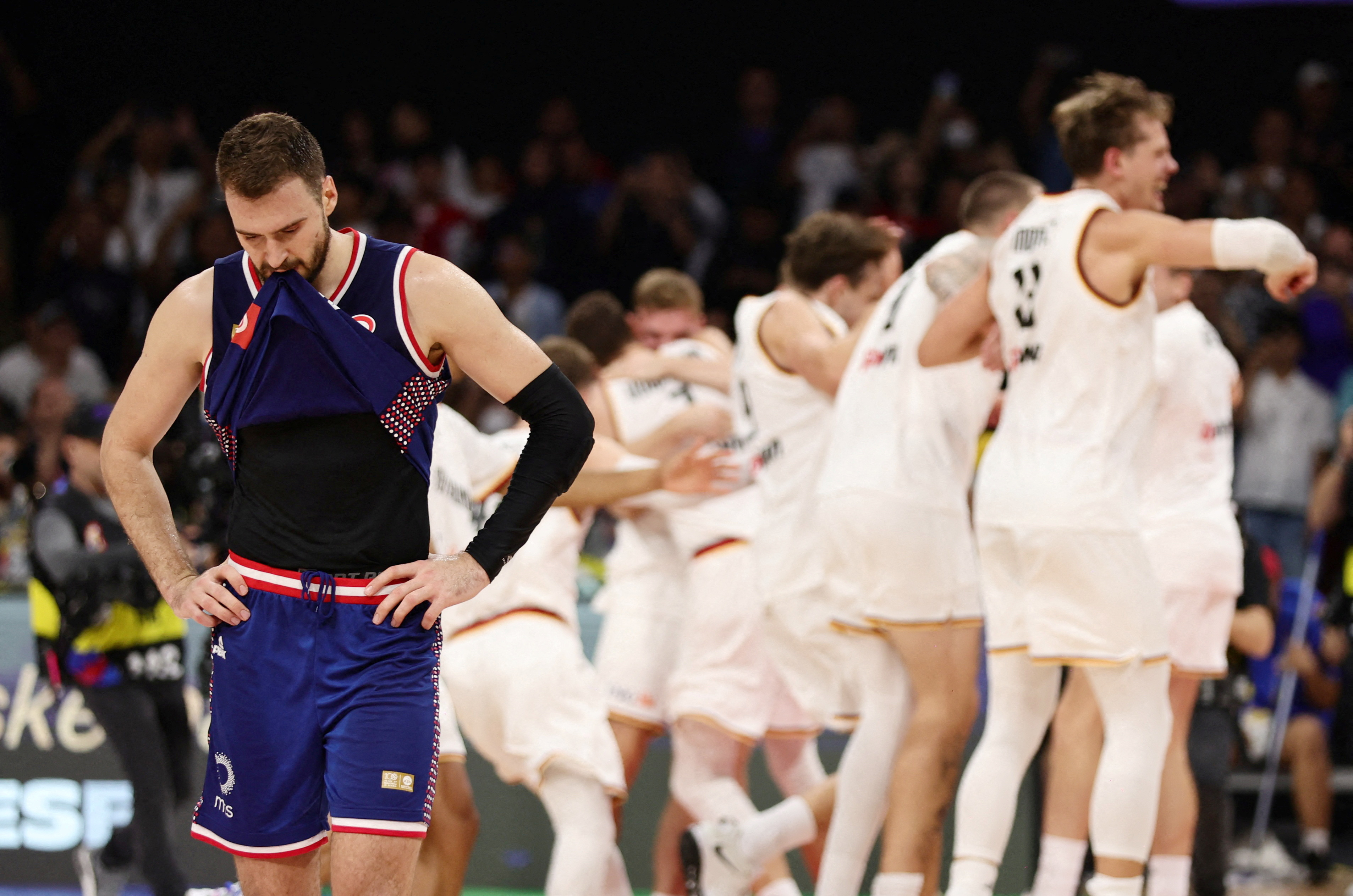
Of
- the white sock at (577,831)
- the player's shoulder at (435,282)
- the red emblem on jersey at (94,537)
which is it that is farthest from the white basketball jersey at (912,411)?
the red emblem on jersey at (94,537)

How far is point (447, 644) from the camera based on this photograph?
213 inches

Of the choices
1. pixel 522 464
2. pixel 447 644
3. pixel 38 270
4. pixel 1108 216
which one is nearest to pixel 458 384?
pixel 38 270

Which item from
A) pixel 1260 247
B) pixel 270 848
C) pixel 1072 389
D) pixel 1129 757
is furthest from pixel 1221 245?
pixel 270 848

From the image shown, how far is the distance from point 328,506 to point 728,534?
300 centimetres

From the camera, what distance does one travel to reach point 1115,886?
452cm

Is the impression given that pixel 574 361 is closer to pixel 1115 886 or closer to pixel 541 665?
pixel 541 665

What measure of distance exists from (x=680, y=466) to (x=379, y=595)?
5.39ft

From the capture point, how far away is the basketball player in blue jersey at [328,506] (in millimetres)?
3342

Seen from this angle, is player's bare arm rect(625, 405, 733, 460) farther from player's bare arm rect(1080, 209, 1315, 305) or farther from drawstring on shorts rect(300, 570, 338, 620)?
drawstring on shorts rect(300, 570, 338, 620)

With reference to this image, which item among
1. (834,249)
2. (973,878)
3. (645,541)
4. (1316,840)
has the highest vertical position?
(834,249)

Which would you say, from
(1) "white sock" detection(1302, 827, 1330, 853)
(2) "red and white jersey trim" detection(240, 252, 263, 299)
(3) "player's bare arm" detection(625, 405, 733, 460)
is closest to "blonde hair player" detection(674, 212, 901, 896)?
(3) "player's bare arm" detection(625, 405, 733, 460)

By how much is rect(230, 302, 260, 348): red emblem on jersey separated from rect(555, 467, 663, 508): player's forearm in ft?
6.30

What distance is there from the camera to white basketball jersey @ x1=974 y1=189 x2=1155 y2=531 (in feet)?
15.1

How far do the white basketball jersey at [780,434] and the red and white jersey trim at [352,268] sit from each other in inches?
104
